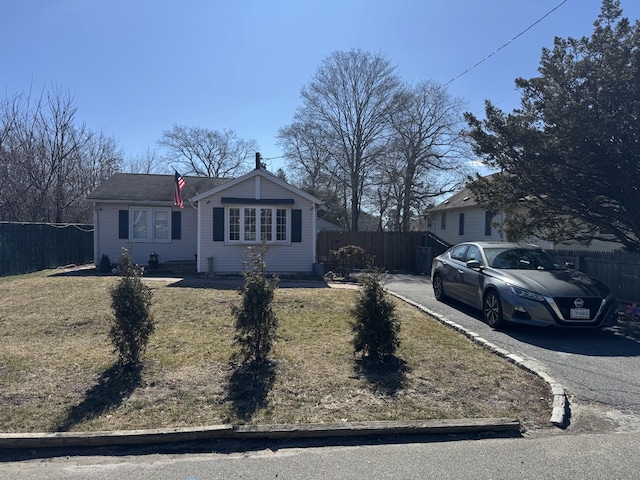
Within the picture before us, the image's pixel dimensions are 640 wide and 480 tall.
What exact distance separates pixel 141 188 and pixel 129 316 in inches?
576

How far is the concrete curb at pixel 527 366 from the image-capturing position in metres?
4.15

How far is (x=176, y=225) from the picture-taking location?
18.0 meters

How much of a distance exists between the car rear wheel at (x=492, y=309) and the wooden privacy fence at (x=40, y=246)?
15.0 m

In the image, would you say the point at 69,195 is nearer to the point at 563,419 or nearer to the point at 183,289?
the point at 183,289

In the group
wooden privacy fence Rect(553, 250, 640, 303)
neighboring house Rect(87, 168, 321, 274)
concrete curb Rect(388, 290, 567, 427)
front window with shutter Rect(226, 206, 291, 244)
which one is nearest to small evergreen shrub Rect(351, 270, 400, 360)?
concrete curb Rect(388, 290, 567, 427)

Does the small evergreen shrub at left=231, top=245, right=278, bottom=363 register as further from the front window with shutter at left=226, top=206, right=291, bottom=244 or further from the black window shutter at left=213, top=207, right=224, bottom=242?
the black window shutter at left=213, top=207, right=224, bottom=242

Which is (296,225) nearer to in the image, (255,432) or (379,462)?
(255,432)

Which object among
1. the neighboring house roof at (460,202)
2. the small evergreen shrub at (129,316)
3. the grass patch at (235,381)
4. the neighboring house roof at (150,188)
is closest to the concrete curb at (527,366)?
the grass patch at (235,381)

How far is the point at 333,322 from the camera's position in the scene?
26.6 ft

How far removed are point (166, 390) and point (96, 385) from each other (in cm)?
84

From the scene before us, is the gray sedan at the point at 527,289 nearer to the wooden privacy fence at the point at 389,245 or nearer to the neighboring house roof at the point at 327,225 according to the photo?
the wooden privacy fence at the point at 389,245

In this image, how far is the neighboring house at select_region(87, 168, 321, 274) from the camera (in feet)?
50.3

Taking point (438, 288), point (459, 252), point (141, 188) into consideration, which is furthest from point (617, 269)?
point (141, 188)

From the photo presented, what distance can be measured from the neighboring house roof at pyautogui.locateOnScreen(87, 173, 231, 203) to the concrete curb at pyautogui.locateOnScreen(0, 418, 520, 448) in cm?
1386
